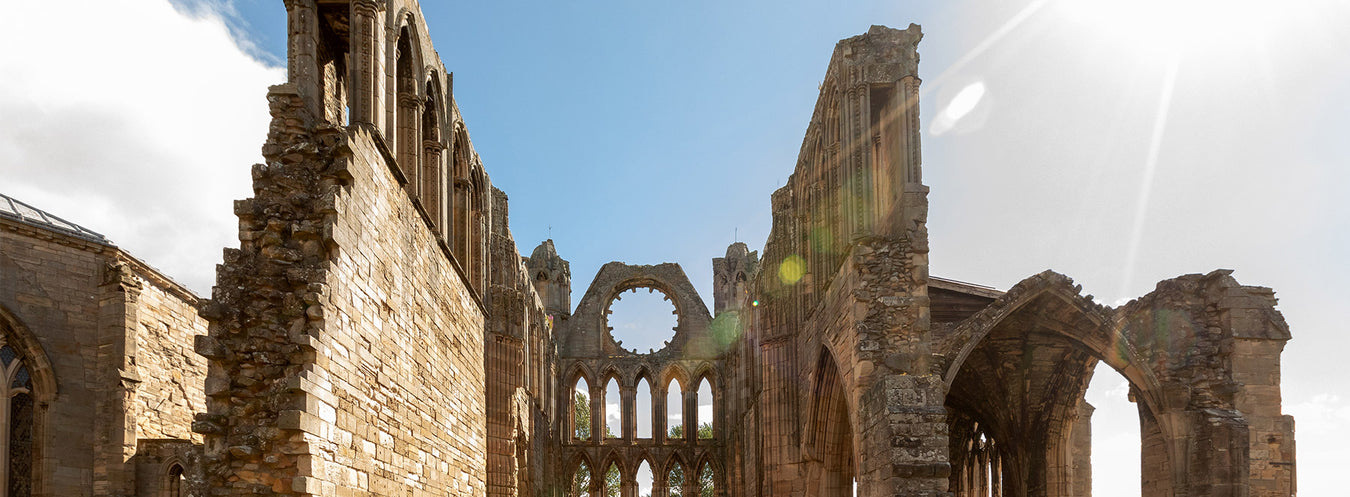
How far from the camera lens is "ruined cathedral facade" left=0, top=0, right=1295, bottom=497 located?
6824 millimetres

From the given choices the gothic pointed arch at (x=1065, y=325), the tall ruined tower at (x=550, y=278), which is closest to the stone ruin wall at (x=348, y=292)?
the gothic pointed arch at (x=1065, y=325)

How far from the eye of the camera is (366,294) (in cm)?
759

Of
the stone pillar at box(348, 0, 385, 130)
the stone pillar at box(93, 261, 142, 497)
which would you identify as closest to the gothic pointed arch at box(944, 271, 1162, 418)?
the stone pillar at box(348, 0, 385, 130)

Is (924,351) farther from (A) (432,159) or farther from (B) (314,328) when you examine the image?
(B) (314,328)

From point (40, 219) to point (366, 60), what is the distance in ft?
33.0

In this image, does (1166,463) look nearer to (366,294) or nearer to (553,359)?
(366,294)

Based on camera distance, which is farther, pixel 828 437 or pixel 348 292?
pixel 828 437

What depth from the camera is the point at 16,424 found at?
14070 mm

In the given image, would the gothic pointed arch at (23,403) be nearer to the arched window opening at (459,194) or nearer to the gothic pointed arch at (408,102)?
the arched window opening at (459,194)

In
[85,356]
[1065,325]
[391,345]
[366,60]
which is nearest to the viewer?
[391,345]

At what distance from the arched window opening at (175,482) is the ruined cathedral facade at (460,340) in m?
0.03

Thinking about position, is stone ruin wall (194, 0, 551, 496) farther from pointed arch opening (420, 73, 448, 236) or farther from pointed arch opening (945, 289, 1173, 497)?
pointed arch opening (945, 289, 1173, 497)

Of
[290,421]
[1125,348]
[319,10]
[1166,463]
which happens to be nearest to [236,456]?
[290,421]

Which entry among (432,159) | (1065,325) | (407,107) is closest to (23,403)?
(432,159)
